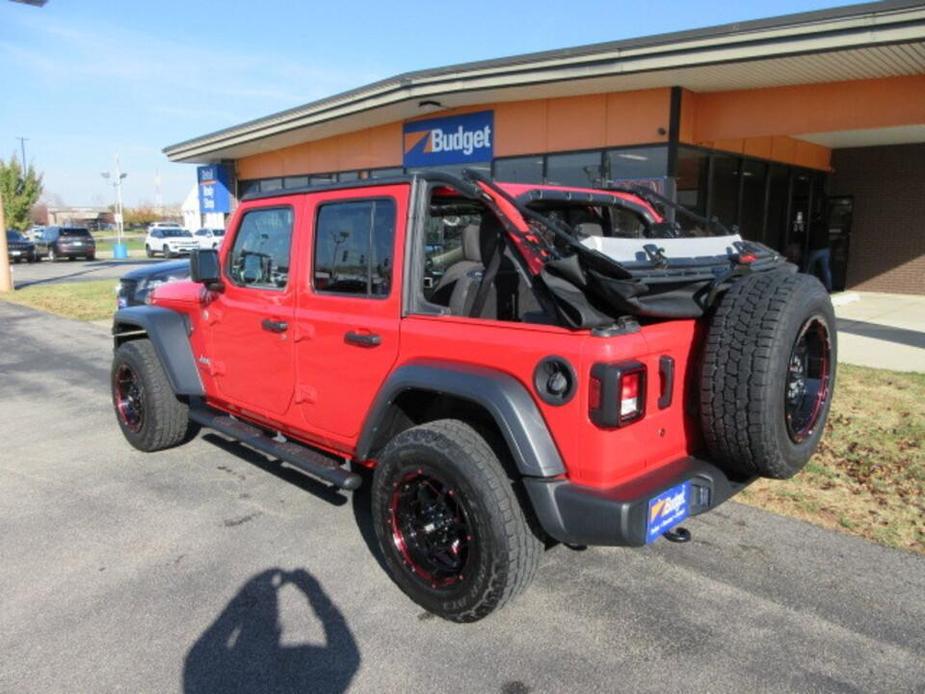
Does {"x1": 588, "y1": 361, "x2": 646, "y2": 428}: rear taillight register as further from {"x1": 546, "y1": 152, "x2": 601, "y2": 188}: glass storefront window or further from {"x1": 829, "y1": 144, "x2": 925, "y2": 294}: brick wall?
{"x1": 829, "y1": 144, "x2": 925, "y2": 294}: brick wall

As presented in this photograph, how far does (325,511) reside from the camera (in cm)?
401

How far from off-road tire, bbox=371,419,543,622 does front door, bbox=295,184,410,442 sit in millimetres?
459

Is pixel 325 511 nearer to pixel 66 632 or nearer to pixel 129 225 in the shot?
pixel 66 632

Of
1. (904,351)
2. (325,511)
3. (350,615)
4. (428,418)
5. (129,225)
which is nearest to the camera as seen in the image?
(350,615)

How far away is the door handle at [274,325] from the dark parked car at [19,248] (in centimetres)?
3394

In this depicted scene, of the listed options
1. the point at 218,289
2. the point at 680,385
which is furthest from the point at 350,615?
the point at 218,289

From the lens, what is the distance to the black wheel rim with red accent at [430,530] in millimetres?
2844

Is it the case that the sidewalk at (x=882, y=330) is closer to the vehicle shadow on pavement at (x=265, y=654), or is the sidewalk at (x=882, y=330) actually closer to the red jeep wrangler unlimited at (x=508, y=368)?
the red jeep wrangler unlimited at (x=508, y=368)

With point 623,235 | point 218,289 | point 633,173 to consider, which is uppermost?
point 633,173

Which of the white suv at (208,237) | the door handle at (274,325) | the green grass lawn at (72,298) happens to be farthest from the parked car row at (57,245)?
the door handle at (274,325)

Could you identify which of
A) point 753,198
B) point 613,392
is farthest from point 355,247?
point 753,198

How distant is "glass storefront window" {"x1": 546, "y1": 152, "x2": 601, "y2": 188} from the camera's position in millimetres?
11141

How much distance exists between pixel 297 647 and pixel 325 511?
1328mm

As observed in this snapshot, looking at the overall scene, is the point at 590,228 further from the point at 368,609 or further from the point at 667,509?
the point at 368,609
